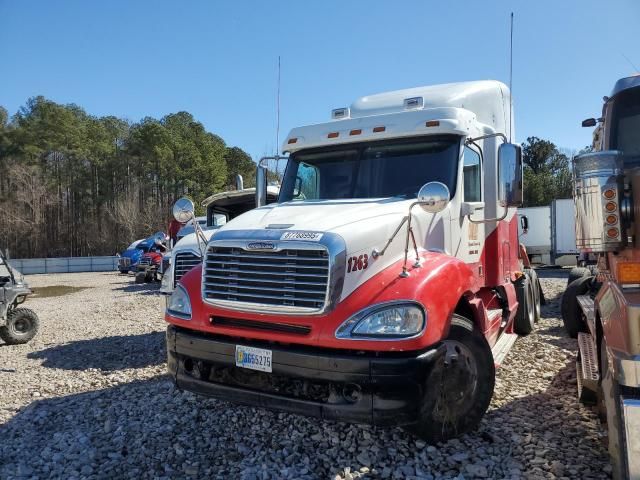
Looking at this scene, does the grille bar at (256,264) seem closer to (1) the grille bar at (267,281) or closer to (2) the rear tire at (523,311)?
(1) the grille bar at (267,281)

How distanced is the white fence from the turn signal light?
34505 millimetres

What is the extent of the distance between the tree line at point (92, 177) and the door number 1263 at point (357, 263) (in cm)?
4014

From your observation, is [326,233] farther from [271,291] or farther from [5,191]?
[5,191]

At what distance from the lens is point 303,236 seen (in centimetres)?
338

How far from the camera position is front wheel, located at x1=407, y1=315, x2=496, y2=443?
3299mm

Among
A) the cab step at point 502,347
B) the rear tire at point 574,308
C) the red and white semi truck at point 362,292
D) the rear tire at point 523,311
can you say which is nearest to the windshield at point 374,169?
the red and white semi truck at point 362,292

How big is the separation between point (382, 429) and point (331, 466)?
65 cm

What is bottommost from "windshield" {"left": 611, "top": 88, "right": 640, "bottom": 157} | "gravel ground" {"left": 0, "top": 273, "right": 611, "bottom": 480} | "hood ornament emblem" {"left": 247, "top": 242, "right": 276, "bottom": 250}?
"gravel ground" {"left": 0, "top": 273, "right": 611, "bottom": 480}

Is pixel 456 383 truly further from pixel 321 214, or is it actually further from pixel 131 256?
pixel 131 256

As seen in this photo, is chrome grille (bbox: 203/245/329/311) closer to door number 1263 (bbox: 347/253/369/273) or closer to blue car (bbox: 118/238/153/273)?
door number 1263 (bbox: 347/253/369/273)

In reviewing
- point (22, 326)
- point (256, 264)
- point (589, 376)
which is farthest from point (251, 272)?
point (22, 326)

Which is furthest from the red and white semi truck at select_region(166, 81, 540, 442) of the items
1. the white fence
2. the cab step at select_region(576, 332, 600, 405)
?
the white fence

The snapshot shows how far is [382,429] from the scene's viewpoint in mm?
3814

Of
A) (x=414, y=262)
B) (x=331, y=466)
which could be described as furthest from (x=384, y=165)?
(x=331, y=466)
